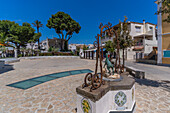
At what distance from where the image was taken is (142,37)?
1053 inches

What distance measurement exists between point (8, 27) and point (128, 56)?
37159 millimetres

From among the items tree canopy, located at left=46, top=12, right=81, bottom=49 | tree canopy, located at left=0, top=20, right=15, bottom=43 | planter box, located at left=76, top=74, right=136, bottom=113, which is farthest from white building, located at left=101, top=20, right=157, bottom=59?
tree canopy, located at left=0, top=20, right=15, bottom=43

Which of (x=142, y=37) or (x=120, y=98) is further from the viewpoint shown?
(x=142, y=37)

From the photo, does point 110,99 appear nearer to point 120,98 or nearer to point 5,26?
point 120,98

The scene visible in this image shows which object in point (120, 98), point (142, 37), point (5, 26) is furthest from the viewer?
point (142, 37)

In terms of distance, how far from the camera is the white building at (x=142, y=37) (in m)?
22.8

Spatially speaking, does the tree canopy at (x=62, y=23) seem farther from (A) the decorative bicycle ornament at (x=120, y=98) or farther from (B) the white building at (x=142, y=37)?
(A) the decorative bicycle ornament at (x=120, y=98)

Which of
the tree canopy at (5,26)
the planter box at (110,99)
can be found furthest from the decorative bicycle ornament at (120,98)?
the tree canopy at (5,26)

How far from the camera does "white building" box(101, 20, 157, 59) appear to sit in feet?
74.7

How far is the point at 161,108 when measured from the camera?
2.83 m

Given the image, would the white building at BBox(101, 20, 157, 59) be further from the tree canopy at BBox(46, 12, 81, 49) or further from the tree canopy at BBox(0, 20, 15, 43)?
the tree canopy at BBox(0, 20, 15, 43)

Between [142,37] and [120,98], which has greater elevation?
[142,37]

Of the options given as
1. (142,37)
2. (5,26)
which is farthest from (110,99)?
(5,26)

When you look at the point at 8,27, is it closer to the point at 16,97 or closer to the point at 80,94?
the point at 16,97
